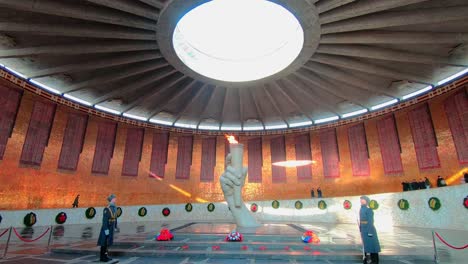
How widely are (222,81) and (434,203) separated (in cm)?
1360

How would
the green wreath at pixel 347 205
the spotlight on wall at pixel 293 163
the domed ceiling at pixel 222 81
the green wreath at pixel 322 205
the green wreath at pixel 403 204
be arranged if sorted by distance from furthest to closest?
the spotlight on wall at pixel 293 163, the green wreath at pixel 322 205, the green wreath at pixel 347 205, the green wreath at pixel 403 204, the domed ceiling at pixel 222 81

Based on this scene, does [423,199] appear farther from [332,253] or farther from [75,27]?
[75,27]

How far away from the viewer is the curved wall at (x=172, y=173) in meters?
15.3

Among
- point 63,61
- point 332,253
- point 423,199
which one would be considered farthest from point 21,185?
point 423,199

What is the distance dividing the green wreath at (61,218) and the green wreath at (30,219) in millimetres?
1041

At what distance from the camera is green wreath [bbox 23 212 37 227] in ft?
44.7

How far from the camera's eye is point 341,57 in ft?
47.4

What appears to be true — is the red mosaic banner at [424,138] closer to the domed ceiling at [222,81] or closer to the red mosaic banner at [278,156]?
the domed ceiling at [222,81]

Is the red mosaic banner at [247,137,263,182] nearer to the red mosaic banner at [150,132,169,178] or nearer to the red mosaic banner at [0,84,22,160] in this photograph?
the red mosaic banner at [150,132,169,178]

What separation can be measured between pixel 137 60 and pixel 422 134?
1892cm

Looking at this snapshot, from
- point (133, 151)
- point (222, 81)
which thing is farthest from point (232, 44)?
point (133, 151)

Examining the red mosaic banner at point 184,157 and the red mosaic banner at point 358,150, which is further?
the red mosaic banner at point 184,157

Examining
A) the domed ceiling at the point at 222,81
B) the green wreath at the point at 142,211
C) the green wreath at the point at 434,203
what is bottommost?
the green wreath at the point at 142,211

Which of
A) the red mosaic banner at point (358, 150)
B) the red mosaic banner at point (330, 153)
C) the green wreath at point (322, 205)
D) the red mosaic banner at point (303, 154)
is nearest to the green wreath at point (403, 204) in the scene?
the green wreath at point (322, 205)
